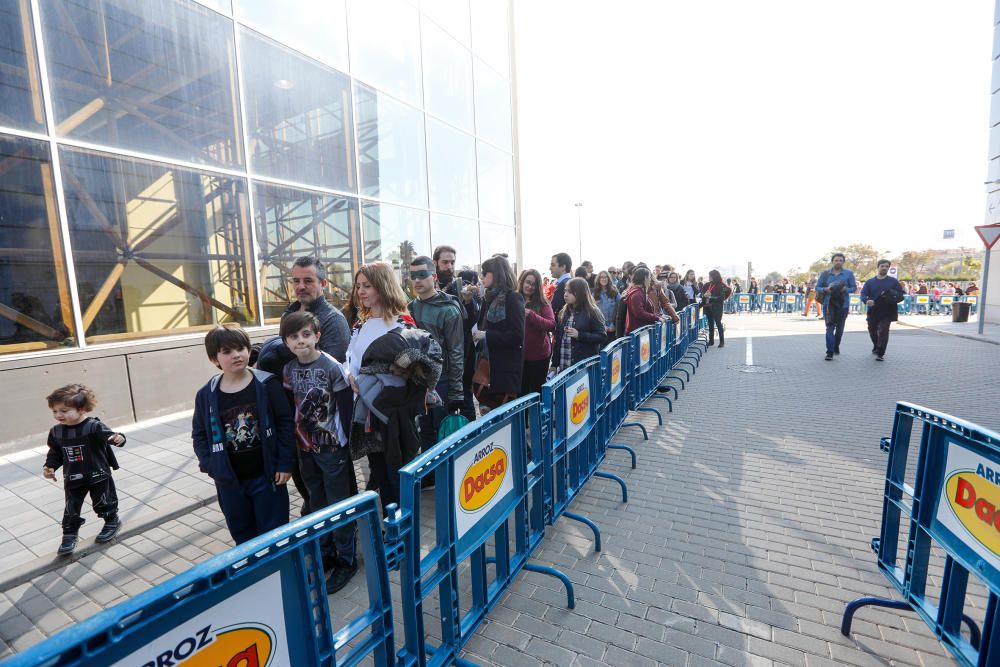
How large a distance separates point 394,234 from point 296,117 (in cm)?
332

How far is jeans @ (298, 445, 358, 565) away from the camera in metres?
3.00

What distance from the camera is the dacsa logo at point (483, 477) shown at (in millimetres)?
2355

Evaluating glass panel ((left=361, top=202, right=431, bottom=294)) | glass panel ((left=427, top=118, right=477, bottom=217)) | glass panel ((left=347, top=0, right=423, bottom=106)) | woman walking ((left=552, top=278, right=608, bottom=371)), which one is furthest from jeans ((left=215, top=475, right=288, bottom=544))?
glass panel ((left=427, top=118, right=477, bottom=217))

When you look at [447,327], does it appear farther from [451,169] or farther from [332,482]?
[451,169]

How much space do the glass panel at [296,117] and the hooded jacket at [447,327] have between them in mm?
6746

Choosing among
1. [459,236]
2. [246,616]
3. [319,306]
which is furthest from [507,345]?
[459,236]

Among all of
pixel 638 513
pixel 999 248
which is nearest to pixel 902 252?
pixel 999 248

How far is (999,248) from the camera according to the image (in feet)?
57.8

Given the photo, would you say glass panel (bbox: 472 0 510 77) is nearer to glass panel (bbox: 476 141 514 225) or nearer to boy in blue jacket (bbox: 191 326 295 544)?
glass panel (bbox: 476 141 514 225)

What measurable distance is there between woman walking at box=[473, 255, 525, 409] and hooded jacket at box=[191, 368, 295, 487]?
1955mm

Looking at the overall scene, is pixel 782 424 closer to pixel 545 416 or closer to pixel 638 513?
pixel 638 513

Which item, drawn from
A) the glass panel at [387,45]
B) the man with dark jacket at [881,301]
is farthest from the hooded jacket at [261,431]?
the man with dark jacket at [881,301]

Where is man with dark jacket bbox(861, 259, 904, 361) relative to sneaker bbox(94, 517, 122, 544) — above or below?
above

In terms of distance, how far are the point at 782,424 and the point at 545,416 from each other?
4524 millimetres
